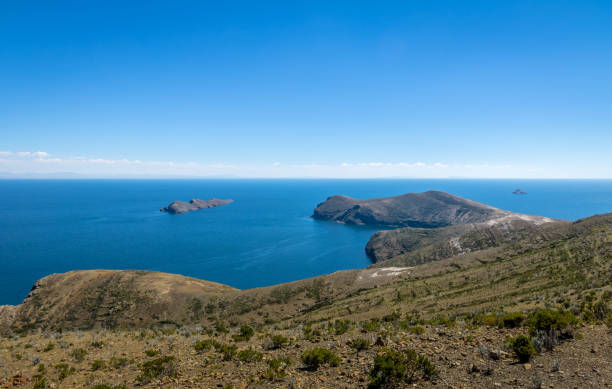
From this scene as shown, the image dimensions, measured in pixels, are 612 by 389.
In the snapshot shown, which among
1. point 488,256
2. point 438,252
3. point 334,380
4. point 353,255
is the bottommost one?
point 353,255

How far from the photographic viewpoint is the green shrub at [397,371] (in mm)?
10438

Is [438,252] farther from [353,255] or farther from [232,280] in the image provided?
[232,280]

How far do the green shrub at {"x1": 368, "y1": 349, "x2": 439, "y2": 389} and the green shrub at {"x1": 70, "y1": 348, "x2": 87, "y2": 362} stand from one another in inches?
677

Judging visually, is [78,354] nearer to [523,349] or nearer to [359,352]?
[359,352]

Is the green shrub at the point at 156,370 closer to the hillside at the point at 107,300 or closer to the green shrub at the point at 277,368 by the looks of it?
the green shrub at the point at 277,368

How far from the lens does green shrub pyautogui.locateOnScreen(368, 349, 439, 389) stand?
10.4m

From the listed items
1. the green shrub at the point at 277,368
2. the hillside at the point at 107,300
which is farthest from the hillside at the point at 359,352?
the hillside at the point at 107,300

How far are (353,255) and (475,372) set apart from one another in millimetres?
139048

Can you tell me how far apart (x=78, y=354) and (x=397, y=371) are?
62.1 feet

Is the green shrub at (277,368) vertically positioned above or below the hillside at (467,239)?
above

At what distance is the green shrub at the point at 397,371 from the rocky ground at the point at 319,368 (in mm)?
333

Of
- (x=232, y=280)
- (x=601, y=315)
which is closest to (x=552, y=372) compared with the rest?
(x=601, y=315)

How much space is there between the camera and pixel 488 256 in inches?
2692

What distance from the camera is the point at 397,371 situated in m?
10.5
